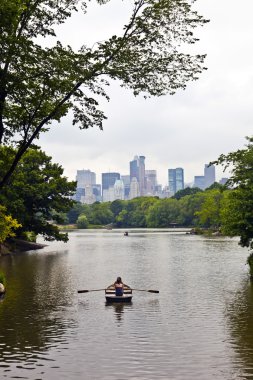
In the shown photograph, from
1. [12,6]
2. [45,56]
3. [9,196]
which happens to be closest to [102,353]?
[45,56]

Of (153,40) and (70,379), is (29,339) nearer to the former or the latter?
(70,379)

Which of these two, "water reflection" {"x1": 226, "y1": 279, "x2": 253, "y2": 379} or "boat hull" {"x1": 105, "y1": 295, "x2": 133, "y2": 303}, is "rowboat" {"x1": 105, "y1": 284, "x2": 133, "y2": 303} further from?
"water reflection" {"x1": 226, "y1": 279, "x2": 253, "y2": 379}

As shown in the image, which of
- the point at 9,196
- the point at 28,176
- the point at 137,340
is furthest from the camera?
the point at 28,176

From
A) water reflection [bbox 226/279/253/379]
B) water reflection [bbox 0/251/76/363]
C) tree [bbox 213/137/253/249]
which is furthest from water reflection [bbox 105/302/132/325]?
tree [bbox 213/137/253/249]

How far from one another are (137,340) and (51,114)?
1082 centimetres

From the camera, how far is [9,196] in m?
74.6

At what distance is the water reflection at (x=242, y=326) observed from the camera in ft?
65.0

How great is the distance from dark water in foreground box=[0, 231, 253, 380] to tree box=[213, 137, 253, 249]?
4.42 meters

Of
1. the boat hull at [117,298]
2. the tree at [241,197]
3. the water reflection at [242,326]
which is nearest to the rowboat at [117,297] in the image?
the boat hull at [117,298]

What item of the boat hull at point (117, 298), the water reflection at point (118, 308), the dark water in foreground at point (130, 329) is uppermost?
the boat hull at point (117, 298)

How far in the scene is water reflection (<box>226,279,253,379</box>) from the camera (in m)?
19.8

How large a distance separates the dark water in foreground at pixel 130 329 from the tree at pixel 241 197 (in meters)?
4.42

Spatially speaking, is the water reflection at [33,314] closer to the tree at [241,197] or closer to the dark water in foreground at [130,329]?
the dark water in foreground at [130,329]

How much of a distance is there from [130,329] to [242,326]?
567 centimetres
